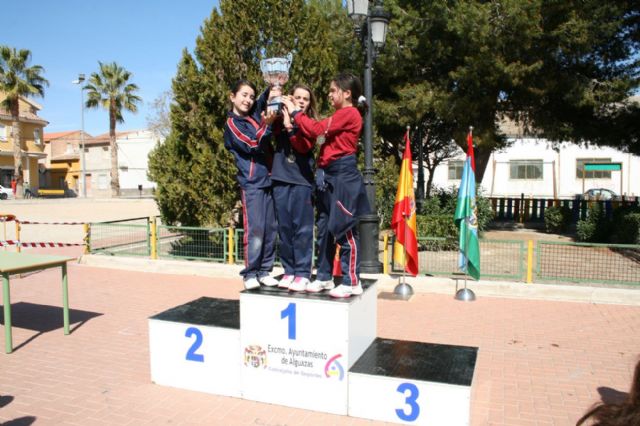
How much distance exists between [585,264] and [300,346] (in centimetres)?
668

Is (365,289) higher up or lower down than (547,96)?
lower down

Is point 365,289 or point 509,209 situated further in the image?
point 509,209

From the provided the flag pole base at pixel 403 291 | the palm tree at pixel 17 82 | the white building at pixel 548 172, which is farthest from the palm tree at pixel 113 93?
the flag pole base at pixel 403 291

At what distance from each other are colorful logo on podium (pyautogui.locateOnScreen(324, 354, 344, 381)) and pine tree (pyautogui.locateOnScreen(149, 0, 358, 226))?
252 inches

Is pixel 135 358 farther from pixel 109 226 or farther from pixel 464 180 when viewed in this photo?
pixel 109 226

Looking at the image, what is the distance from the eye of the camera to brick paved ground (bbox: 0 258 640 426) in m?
4.14

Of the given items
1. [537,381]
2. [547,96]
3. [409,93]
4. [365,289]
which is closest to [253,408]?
[365,289]

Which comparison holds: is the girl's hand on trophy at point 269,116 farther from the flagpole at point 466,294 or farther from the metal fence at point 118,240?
the metal fence at point 118,240

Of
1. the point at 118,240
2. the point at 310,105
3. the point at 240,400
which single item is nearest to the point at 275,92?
the point at 310,105

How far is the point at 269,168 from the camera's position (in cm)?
470

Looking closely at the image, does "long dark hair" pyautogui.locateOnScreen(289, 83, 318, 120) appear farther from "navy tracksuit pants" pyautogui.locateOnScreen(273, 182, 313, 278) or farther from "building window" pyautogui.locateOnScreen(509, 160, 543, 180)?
"building window" pyautogui.locateOnScreen(509, 160, 543, 180)

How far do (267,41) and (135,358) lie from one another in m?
7.01

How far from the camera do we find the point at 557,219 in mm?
16906

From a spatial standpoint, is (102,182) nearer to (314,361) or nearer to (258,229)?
(258,229)
